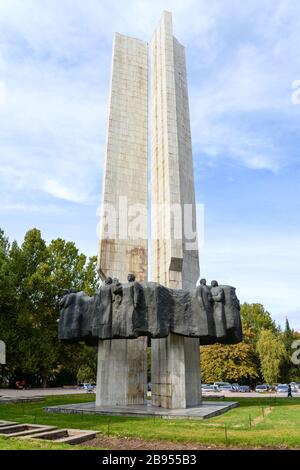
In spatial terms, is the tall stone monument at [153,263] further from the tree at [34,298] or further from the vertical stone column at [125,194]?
the tree at [34,298]

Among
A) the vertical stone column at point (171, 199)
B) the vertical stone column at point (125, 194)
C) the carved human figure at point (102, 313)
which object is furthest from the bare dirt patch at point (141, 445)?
the vertical stone column at point (125, 194)

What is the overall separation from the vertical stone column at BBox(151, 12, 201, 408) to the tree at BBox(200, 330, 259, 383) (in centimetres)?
2879

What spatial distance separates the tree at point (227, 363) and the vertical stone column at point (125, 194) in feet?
99.8

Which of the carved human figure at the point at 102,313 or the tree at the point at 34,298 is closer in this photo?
the carved human figure at the point at 102,313

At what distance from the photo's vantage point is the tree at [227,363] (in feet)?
156

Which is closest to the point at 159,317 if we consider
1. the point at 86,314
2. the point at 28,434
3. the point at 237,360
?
the point at 86,314

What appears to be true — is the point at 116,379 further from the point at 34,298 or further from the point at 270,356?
the point at 270,356

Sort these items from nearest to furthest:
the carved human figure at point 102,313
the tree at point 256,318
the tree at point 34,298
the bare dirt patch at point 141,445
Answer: the bare dirt patch at point 141,445
the carved human figure at point 102,313
the tree at point 34,298
the tree at point 256,318

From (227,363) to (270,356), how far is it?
16.6 ft

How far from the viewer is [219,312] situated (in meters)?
17.1

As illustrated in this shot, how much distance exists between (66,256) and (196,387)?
2077 centimetres

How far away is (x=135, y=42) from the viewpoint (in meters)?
24.8

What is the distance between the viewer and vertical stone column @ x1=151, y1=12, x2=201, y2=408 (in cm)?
1783
